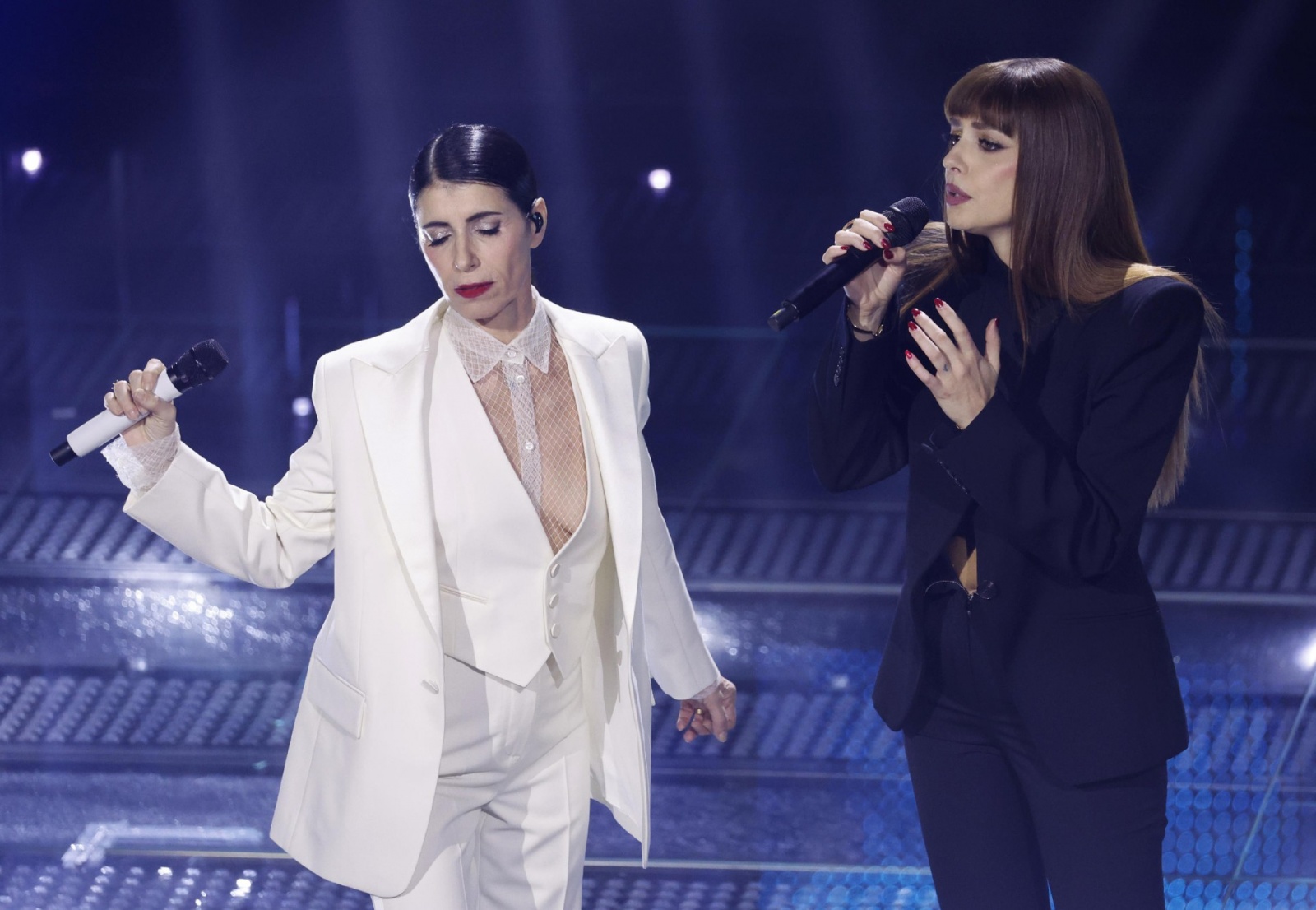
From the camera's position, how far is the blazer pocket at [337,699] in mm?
1548

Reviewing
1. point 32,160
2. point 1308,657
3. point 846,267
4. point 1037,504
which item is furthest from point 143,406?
point 1308,657

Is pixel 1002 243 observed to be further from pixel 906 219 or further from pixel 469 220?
pixel 469 220

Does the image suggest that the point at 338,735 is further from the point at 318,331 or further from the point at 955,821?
the point at 318,331

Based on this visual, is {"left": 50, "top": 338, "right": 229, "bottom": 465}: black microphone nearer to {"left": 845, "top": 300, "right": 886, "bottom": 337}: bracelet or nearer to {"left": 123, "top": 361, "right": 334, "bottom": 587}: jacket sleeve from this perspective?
{"left": 123, "top": 361, "right": 334, "bottom": 587}: jacket sleeve

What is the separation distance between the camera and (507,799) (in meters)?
1.66

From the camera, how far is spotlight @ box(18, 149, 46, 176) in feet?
11.4

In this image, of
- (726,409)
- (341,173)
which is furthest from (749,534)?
(341,173)

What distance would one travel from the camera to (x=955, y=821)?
1571 mm

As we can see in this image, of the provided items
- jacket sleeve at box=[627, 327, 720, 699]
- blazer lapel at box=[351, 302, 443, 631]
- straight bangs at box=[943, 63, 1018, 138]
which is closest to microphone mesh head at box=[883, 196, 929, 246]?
straight bangs at box=[943, 63, 1018, 138]

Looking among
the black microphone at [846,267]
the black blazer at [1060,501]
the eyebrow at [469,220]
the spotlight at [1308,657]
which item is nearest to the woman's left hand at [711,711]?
the black blazer at [1060,501]

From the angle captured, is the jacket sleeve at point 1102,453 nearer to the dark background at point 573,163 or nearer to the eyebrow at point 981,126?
the eyebrow at point 981,126

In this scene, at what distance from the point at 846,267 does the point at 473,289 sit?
414 millimetres

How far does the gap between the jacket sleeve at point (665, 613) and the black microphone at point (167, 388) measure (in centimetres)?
→ 49

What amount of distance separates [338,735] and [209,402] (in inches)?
86.3
